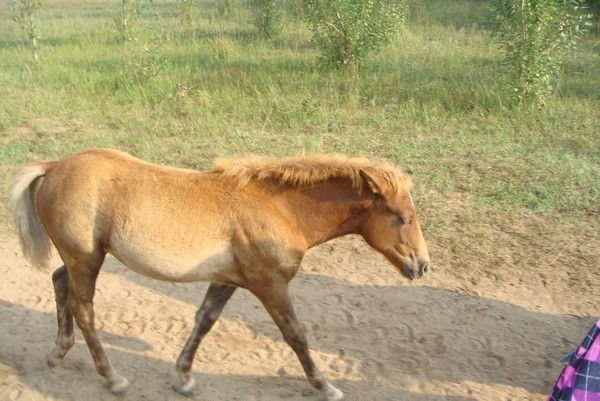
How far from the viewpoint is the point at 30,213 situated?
4223mm

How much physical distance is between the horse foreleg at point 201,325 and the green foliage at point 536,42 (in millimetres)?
6373

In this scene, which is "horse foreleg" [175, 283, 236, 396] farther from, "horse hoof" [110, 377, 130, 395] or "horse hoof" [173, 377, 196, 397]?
"horse hoof" [110, 377, 130, 395]

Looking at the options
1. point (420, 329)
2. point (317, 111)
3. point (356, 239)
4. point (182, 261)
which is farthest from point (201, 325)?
point (317, 111)

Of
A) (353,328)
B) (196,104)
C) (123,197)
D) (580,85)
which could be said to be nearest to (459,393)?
(353,328)

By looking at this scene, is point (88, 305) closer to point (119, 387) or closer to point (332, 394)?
point (119, 387)

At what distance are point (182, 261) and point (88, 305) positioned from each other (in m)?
0.70

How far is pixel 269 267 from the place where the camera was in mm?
3934

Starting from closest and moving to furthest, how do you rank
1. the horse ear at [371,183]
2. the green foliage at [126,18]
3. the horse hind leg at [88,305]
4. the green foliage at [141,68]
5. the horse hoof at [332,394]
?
the horse ear at [371,183] < the horse hind leg at [88,305] < the horse hoof at [332,394] < the green foliage at [141,68] < the green foliage at [126,18]

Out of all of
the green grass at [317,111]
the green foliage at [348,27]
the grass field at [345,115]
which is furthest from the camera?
the green foliage at [348,27]

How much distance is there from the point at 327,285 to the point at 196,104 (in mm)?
4911

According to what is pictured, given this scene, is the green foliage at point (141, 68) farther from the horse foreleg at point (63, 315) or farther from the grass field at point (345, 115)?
the horse foreleg at point (63, 315)

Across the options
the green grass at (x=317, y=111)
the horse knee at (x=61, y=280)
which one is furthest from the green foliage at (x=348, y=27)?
the horse knee at (x=61, y=280)

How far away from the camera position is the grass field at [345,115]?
7.10 metres

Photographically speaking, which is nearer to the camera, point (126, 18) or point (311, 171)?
point (311, 171)
